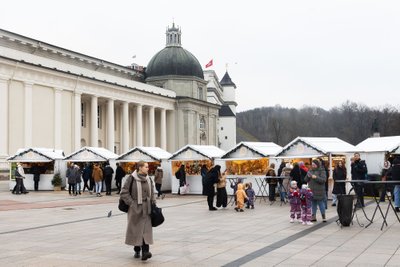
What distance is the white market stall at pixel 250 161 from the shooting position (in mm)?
26672

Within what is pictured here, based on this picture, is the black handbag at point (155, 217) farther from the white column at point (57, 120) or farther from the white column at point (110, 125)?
the white column at point (110, 125)

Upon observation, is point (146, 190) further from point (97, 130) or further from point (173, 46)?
point (173, 46)

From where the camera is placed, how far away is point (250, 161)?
2728cm

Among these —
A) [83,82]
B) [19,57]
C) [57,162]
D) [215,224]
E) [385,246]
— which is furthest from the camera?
[83,82]


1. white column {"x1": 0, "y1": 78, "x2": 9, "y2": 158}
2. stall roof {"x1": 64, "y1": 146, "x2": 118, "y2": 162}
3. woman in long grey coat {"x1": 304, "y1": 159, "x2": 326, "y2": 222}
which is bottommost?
woman in long grey coat {"x1": 304, "y1": 159, "x2": 326, "y2": 222}

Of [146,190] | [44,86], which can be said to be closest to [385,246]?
[146,190]

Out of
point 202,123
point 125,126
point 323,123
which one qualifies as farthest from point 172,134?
point 323,123

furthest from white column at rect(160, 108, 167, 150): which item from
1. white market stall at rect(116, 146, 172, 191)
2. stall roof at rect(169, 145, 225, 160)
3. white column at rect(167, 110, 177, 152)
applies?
stall roof at rect(169, 145, 225, 160)

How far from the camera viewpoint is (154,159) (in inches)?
1232

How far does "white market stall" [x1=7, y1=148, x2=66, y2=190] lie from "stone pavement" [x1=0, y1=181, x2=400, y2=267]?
16.1 metres

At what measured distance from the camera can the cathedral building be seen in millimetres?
43250

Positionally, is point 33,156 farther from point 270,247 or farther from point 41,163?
point 270,247

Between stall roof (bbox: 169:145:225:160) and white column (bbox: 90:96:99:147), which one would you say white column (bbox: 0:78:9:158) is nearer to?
white column (bbox: 90:96:99:147)

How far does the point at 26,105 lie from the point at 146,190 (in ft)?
120
